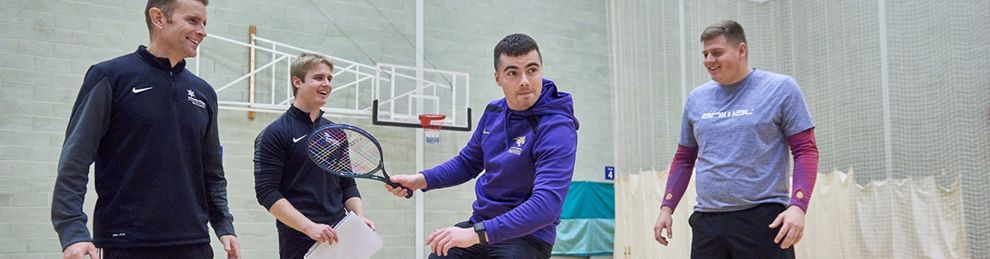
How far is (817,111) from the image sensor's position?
997 centimetres

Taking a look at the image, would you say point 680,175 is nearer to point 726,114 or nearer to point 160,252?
point 726,114

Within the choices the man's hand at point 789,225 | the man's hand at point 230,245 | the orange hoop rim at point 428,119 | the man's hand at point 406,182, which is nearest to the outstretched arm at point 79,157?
the man's hand at point 230,245

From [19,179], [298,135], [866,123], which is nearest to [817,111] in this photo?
[866,123]

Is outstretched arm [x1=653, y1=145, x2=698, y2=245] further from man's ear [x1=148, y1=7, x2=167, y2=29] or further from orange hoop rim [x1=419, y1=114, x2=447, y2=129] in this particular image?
orange hoop rim [x1=419, y1=114, x2=447, y2=129]

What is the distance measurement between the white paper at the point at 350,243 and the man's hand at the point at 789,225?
1812 millimetres

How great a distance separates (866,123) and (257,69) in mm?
7513

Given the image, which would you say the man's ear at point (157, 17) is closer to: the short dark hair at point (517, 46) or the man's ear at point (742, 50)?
the short dark hair at point (517, 46)

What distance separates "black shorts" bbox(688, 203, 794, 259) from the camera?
11.7ft

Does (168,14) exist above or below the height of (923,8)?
below

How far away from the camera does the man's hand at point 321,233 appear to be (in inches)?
147

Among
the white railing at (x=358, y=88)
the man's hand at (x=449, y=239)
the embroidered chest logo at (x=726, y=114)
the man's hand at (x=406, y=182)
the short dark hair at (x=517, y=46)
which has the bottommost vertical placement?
the man's hand at (x=449, y=239)

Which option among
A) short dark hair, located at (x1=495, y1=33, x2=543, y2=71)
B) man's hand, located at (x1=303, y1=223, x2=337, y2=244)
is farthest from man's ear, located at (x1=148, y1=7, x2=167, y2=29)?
short dark hair, located at (x1=495, y1=33, x2=543, y2=71)

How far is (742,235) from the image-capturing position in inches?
142

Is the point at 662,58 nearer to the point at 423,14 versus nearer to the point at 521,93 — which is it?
the point at 423,14
